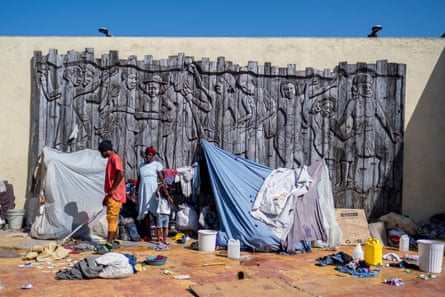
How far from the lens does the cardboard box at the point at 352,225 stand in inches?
251

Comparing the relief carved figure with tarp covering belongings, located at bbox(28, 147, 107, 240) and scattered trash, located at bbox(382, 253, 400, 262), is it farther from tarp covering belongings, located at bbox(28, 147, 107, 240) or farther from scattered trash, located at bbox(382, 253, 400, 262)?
tarp covering belongings, located at bbox(28, 147, 107, 240)

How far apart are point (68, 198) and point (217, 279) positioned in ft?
9.98

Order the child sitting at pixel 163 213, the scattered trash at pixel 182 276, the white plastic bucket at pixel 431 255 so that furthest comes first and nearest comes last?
1. the child sitting at pixel 163 213
2. the white plastic bucket at pixel 431 255
3. the scattered trash at pixel 182 276

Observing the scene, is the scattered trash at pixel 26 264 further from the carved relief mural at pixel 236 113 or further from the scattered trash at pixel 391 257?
the scattered trash at pixel 391 257

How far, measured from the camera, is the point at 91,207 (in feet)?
20.8

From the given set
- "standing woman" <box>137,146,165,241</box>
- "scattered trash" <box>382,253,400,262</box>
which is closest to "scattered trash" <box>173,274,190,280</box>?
"standing woman" <box>137,146,165,241</box>

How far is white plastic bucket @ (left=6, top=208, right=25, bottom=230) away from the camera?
6.75 metres

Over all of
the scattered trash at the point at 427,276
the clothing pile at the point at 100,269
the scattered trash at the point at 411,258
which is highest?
the clothing pile at the point at 100,269

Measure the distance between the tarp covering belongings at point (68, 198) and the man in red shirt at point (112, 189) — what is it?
68 cm

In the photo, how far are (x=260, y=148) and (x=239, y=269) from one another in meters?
2.64

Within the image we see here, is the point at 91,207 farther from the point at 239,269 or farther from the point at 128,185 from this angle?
the point at 239,269

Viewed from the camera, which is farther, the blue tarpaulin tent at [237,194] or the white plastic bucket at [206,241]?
the blue tarpaulin tent at [237,194]

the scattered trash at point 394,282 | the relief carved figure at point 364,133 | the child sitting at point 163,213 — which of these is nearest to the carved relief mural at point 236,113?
the relief carved figure at point 364,133

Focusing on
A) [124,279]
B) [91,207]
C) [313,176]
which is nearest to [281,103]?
[313,176]
